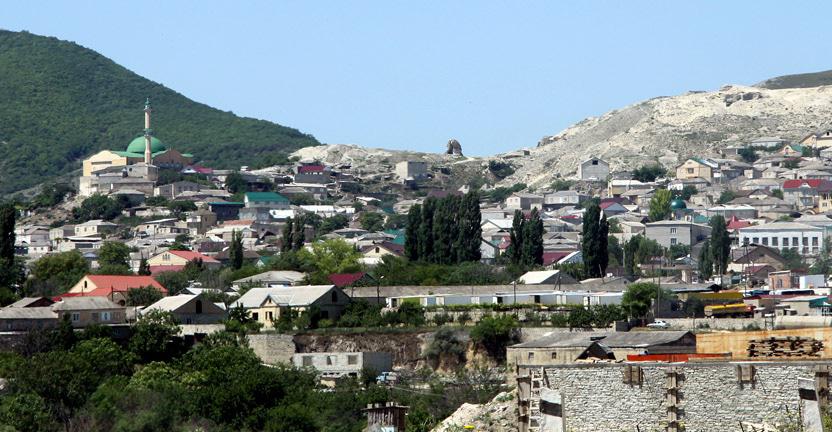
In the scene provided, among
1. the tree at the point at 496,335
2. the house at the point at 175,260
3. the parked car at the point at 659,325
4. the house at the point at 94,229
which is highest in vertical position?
the house at the point at 94,229

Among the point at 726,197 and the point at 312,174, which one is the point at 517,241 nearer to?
the point at 726,197

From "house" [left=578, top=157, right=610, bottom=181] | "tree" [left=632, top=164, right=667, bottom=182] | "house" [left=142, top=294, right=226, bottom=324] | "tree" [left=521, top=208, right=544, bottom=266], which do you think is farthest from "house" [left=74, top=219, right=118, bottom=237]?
"house" [left=142, top=294, right=226, bottom=324]

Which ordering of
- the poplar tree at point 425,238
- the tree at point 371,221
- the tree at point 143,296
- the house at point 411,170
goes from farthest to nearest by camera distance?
the house at point 411,170 < the tree at point 371,221 < the poplar tree at point 425,238 < the tree at point 143,296

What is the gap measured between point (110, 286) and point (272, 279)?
23.8ft

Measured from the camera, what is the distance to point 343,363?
192 feet

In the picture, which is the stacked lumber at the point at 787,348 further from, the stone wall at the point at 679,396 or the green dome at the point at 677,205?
the green dome at the point at 677,205

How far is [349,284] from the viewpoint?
74500 millimetres

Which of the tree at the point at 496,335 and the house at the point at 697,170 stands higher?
the house at the point at 697,170

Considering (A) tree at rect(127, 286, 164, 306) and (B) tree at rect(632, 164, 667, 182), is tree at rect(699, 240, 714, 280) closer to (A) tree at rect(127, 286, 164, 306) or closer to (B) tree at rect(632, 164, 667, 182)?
(A) tree at rect(127, 286, 164, 306)

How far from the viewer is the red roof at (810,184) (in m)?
135

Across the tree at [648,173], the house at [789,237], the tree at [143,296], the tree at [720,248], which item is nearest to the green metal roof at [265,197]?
the tree at [648,173]

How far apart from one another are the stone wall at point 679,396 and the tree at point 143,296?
55.1m

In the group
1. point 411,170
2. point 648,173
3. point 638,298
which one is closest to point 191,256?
point 638,298

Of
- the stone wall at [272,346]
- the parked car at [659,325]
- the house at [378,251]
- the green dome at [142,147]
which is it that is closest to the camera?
the parked car at [659,325]
